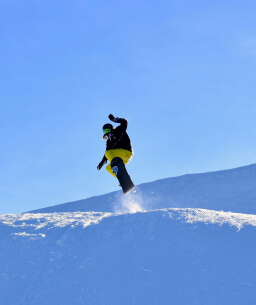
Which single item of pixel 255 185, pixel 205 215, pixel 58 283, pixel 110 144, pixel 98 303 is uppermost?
pixel 255 185

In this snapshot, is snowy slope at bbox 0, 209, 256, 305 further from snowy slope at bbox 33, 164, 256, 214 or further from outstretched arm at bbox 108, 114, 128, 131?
outstretched arm at bbox 108, 114, 128, 131

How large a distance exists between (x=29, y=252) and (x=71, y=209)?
4211cm

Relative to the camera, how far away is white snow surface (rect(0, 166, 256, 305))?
6438cm

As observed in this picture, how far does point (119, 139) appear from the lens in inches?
463

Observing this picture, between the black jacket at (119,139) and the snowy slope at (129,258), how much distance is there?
53028mm

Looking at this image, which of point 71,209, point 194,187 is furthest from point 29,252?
point 194,187

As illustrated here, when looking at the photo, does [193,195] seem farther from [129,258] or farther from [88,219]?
[129,258]

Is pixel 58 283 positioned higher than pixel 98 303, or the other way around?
pixel 58 283

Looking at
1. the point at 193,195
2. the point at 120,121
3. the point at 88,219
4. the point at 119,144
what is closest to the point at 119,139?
the point at 119,144

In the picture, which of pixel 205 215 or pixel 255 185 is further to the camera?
pixel 255 185

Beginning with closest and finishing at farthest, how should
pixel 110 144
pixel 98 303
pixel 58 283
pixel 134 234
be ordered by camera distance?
1. pixel 110 144
2. pixel 98 303
3. pixel 58 283
4. pixel 134 234

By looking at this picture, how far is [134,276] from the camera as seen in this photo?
69062 millimetres

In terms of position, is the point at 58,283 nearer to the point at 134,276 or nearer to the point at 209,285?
the point at 134,276

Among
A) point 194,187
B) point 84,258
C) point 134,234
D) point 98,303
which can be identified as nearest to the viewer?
point 98,303
